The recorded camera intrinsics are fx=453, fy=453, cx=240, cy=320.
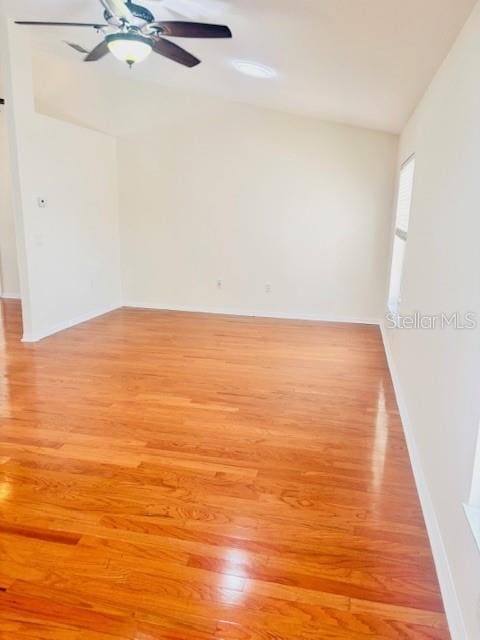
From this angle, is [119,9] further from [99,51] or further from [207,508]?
[207,508]

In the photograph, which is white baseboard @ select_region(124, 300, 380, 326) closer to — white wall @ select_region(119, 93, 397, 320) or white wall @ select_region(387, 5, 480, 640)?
white wall @ select_region(119, 93, 397, 320)

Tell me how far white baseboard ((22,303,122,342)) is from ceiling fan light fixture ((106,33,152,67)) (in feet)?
9.52

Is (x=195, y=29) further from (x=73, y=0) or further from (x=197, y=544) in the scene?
(x=197, y=544)

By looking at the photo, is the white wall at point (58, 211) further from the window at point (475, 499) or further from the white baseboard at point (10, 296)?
the window at point (475, 499)

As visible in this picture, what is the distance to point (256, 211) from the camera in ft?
19.0

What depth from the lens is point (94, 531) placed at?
1927 mm

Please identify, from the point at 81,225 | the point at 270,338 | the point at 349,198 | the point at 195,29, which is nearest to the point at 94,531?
the point at 195,29

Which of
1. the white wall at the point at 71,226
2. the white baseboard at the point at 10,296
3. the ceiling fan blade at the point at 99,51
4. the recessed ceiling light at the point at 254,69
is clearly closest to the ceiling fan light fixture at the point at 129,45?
the ceiling fan blade at the point at 99,51

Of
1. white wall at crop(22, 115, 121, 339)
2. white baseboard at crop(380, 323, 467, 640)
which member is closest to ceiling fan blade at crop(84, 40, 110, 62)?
white wall at crop(22, 115, 121, 339)

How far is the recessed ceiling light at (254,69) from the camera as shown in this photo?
12.1ft

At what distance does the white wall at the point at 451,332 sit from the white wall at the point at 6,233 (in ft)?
18.4

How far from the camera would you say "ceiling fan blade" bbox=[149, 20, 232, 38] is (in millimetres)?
2625

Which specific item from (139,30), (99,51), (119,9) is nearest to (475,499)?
(119,9)

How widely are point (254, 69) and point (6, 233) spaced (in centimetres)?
451
